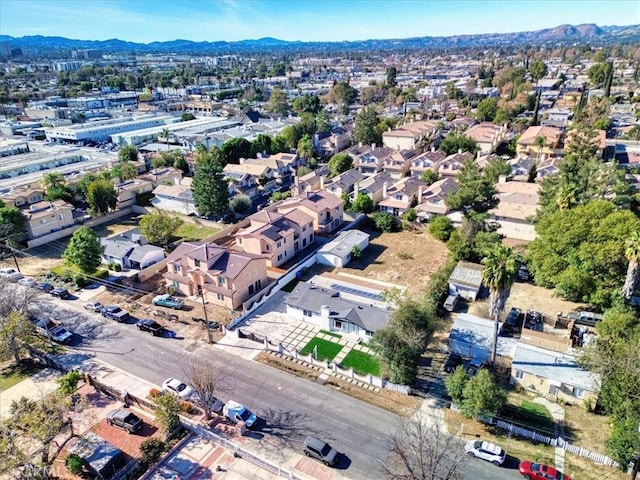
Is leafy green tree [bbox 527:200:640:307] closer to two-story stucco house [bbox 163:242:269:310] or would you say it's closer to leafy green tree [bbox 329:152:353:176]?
two-story stucco house [bbox 163:242:269:310]

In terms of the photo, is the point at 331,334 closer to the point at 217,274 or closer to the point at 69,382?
the point at 217,274

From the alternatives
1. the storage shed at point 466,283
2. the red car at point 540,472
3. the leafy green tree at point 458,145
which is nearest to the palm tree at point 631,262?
the storage shed at point 466,283

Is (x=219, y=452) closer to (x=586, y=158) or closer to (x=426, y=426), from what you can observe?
(x=426, y=426)

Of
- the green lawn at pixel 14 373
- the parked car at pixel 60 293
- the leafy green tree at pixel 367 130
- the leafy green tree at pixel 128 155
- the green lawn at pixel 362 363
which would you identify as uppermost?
the leafy green tree at pixel 367 130

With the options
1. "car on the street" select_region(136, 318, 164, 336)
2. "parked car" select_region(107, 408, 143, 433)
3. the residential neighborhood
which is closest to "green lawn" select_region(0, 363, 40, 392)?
the residential neighborhood

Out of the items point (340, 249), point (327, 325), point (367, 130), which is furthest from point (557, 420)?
point (367, 130)

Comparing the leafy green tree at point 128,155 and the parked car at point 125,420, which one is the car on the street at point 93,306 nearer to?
the parked car at point 125,420
